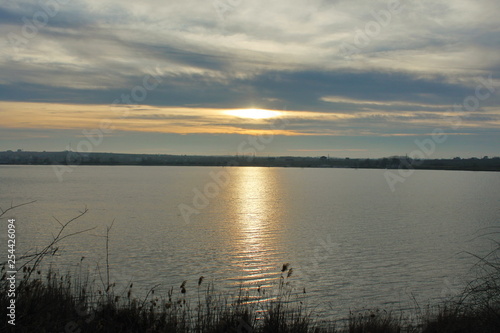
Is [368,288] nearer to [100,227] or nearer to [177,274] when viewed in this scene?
[177,274]

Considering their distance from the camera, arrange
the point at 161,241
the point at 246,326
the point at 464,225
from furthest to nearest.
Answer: the point at 464,225 → the point at 161,241 → the point at 246,326

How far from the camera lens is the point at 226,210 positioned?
4816 centimetres

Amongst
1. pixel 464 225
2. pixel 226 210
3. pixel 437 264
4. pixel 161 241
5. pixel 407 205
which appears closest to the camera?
pixel 437 264

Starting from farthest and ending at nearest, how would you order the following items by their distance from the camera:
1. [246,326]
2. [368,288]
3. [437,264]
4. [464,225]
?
[464,225] < [437,264] < [368,288] < [246,326]

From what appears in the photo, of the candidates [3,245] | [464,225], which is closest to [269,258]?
[3,245]

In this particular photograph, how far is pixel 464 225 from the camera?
1435 inches

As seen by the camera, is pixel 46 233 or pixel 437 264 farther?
pixel 46 233

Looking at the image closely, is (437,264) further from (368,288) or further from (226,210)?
(226,210)

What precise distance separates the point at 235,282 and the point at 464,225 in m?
26.0

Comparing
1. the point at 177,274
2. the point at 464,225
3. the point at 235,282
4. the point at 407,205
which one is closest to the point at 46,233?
the point at 177,274

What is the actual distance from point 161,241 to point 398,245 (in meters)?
14.6

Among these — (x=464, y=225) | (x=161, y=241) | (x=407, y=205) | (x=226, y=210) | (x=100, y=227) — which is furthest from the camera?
(x=407, y=205)

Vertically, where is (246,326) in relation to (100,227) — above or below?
above

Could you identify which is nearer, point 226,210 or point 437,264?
point 437,264
